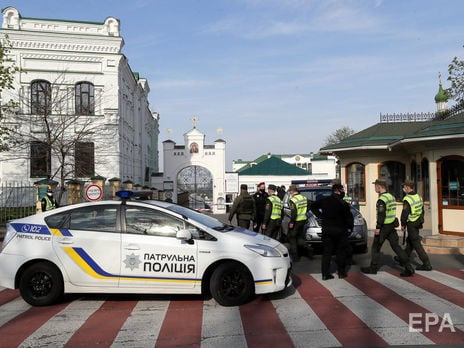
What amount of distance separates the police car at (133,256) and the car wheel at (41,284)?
0.01 m

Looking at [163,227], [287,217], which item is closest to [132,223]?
[163,227]

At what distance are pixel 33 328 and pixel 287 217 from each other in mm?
7870

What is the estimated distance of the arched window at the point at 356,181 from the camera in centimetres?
1639

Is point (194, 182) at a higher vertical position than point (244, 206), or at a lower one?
higher

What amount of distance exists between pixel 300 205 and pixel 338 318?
4481mm

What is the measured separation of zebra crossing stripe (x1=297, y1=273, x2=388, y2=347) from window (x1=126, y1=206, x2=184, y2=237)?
2218 mm

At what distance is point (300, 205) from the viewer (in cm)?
977

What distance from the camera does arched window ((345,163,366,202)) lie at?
16.4 m

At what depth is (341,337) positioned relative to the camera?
15.6ft

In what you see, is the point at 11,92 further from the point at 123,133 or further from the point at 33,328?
the point at 33,328

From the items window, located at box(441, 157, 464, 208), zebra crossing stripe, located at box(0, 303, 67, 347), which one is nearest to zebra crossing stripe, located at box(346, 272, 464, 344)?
zebra crossing stripe, located at box(0, 303, 67, 347)

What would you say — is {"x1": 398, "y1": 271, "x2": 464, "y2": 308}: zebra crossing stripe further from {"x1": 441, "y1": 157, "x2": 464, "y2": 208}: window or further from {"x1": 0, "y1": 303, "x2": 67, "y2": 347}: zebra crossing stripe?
{"x1": 0, "y1": 303, "x2": 67, "y2": 347}: zebra crossing stripe

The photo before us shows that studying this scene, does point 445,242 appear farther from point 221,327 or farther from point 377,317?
point 221,327

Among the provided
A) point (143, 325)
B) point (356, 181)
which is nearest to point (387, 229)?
point (143, 325)
